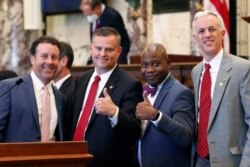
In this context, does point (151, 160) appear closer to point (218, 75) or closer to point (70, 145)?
point (218, 75)

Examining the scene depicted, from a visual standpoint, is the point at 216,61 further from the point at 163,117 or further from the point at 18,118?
the point at 18,118

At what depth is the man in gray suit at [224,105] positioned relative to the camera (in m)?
4.08

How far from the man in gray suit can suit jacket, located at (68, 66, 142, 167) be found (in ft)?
1.70

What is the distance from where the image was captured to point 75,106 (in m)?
4.66

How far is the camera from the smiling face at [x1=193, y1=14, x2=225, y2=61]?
4.17 meters

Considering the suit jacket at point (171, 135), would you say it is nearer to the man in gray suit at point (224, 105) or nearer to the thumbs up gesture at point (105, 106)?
the man in gray suit at point (224, 105)

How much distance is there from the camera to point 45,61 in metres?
4.42

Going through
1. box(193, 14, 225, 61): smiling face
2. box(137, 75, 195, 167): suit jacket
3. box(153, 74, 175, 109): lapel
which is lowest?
box(137, 75, 195, 167): suit jacket

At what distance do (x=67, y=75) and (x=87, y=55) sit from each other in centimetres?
529

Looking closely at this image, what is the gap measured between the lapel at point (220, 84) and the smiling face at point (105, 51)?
2.55ft

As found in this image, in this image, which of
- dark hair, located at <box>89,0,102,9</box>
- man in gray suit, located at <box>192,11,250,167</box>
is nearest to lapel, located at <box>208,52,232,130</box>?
man in gray suit, located at <box>192,11,250,167</box>

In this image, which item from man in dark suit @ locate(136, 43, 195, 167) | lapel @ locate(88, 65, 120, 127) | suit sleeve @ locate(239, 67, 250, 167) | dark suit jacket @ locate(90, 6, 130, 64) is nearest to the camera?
suit sleeve @ locate(239, 67, 250, 167)

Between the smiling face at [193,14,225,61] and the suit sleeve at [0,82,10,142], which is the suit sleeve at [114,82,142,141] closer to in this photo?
the smiling face at [193,14,225,61]

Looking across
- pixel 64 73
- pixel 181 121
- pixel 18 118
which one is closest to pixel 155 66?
pixel 181 121
